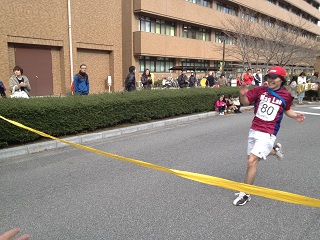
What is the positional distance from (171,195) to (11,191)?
7.52 feet

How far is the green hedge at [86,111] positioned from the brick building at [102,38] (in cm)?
967

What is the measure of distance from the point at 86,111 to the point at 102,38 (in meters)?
13.5

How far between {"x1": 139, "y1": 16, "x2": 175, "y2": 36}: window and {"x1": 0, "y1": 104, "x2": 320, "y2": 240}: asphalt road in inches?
756

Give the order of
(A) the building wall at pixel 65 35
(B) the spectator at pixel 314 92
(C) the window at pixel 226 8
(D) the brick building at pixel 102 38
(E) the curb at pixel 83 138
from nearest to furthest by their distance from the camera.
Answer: (E) the curb at pixel 83 138 → (A) the building wall at pixel 65 35 → (D) the brick building at pixel 102 38 → (B) the spectator at pixel 314 92 → (C) the window at pixel 226 8

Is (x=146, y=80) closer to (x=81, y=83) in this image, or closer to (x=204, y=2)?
(x=81, y=83)

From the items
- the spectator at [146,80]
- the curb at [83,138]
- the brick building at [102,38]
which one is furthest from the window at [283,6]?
the curb at [83,138]

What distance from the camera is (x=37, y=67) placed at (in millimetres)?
16531

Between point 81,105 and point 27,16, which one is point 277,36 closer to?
point 27,16

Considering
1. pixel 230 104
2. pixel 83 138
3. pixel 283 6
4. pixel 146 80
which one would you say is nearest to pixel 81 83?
pixel 83 138

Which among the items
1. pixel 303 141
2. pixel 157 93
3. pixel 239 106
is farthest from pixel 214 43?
pixel 303 141

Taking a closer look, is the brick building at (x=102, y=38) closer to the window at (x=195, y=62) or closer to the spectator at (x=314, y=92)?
the window at (x=195, y=62)

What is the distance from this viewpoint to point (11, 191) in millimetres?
4023

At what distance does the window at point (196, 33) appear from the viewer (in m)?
28.1

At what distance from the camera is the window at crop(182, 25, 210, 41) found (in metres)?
28.1
